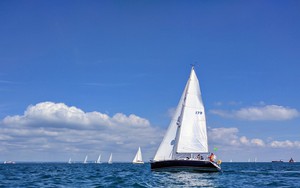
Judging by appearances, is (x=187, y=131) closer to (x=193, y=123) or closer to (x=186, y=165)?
(x=193, y=123)

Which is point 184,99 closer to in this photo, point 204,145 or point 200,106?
point 200,106

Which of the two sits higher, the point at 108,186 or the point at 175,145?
the point at 175,145

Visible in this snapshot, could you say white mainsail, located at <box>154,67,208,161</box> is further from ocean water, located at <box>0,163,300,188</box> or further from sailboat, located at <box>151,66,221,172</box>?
ocean water, located at <box>0,163,300,188</box>

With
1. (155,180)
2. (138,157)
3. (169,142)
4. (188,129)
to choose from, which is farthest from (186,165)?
(138,157)

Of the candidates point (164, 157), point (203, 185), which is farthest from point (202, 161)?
point (203, 185)

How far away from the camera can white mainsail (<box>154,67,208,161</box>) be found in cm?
6162

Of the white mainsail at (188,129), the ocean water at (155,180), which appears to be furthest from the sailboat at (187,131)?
the ocean water at (155,180)

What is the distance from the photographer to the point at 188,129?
205 ft

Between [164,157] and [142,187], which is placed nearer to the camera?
[142,187]

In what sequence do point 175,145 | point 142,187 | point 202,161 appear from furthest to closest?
1. point 175,145
2. point 202,161
3. point 142,187

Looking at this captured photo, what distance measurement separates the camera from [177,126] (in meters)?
63.4

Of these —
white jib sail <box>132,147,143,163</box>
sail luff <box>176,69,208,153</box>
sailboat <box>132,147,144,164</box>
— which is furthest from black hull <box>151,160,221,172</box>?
white jib sail <box>132,147,143,163</box>

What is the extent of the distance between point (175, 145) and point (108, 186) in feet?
77.6

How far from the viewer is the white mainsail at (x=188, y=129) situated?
61625mm
